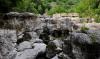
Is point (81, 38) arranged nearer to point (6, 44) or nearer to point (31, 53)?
point (31, 53)

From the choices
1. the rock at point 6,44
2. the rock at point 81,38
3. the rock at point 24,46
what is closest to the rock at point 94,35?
the rock at point 81,38

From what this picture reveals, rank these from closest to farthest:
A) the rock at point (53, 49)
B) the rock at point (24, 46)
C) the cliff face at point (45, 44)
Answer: the cliff face at point (45, 44) → the rock at point (53, 49) → the rock at point (24, 46)

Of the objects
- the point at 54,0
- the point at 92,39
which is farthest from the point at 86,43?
the point at 54,0

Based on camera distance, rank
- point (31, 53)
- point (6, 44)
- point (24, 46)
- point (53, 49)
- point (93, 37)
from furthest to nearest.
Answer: point (6, 44) → point (24, 46) → point (31, 53) → point (53, 49) → point (93, 37)

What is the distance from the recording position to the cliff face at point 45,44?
1426 cm

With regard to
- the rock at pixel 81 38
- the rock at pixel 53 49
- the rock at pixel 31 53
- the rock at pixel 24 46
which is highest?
the rock at pixel 81 38

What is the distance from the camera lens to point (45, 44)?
2011cm

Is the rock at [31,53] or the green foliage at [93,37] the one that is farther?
the rock at [31,53]

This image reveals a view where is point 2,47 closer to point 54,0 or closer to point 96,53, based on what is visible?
point 96,53

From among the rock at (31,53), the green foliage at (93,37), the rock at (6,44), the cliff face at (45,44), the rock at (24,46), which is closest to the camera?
the green foliage at (93,37)

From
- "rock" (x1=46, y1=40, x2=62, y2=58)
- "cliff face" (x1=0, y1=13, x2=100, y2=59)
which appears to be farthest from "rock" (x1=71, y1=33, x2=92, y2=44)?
"rock" (x1=46, y1=40, x2=62, y2=58)

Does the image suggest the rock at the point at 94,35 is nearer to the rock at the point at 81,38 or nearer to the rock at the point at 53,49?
the rock at the point at 81,38

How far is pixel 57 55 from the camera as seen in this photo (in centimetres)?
1669

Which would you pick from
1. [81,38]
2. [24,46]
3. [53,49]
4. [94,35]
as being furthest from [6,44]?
[94,35]
